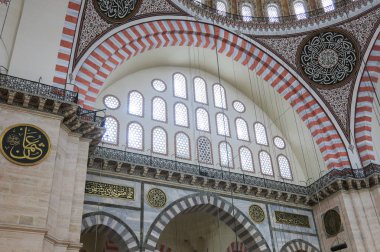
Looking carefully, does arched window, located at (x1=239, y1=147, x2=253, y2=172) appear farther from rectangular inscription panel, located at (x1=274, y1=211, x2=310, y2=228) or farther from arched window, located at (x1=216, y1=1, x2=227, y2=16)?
arched window, located at (x1=216, y1=1, x2=227, y2=16)

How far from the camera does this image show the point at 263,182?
Answer: 11328 mm

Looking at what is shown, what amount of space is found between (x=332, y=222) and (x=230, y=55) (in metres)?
5.60

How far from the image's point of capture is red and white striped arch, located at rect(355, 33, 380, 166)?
11633 mm

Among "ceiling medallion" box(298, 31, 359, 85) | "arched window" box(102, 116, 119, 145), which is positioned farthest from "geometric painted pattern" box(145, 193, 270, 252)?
"ceiling medallion" box(298, 31, 359, 85)

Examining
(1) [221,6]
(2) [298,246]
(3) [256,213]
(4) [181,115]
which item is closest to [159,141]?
(4) [181,115]

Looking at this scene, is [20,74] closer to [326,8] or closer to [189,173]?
[189,173]

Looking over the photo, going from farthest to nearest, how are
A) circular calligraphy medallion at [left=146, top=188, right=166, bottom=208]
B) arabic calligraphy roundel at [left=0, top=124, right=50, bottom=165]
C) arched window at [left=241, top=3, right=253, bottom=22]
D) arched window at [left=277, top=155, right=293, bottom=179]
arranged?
arched window at [left=241, top=3, right=253, bottom=22] < arched window at [left=277, top=155, right=293, bottom=179] < circular calligraphy medallion at [left=146, top=188, right=166, bottom=208] < arabic calligraphy roundel at [left=0, top=124, right=50, bottom=165]

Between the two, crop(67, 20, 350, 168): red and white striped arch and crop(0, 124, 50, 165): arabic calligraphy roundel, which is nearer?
crop(0, 124, 50, 165): arabic calligraphy roundel

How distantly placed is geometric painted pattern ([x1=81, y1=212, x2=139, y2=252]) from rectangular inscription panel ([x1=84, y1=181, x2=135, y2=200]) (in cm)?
48

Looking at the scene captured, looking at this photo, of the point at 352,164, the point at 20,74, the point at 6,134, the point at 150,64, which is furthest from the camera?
the point at 150,64

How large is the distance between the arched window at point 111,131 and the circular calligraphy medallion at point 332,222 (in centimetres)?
616

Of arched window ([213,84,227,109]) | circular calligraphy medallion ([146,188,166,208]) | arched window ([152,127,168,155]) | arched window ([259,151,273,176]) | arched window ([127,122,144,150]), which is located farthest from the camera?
arched window ([213,84,227,109])

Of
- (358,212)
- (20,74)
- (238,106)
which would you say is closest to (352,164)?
(358,212)

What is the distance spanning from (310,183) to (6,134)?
880cm
